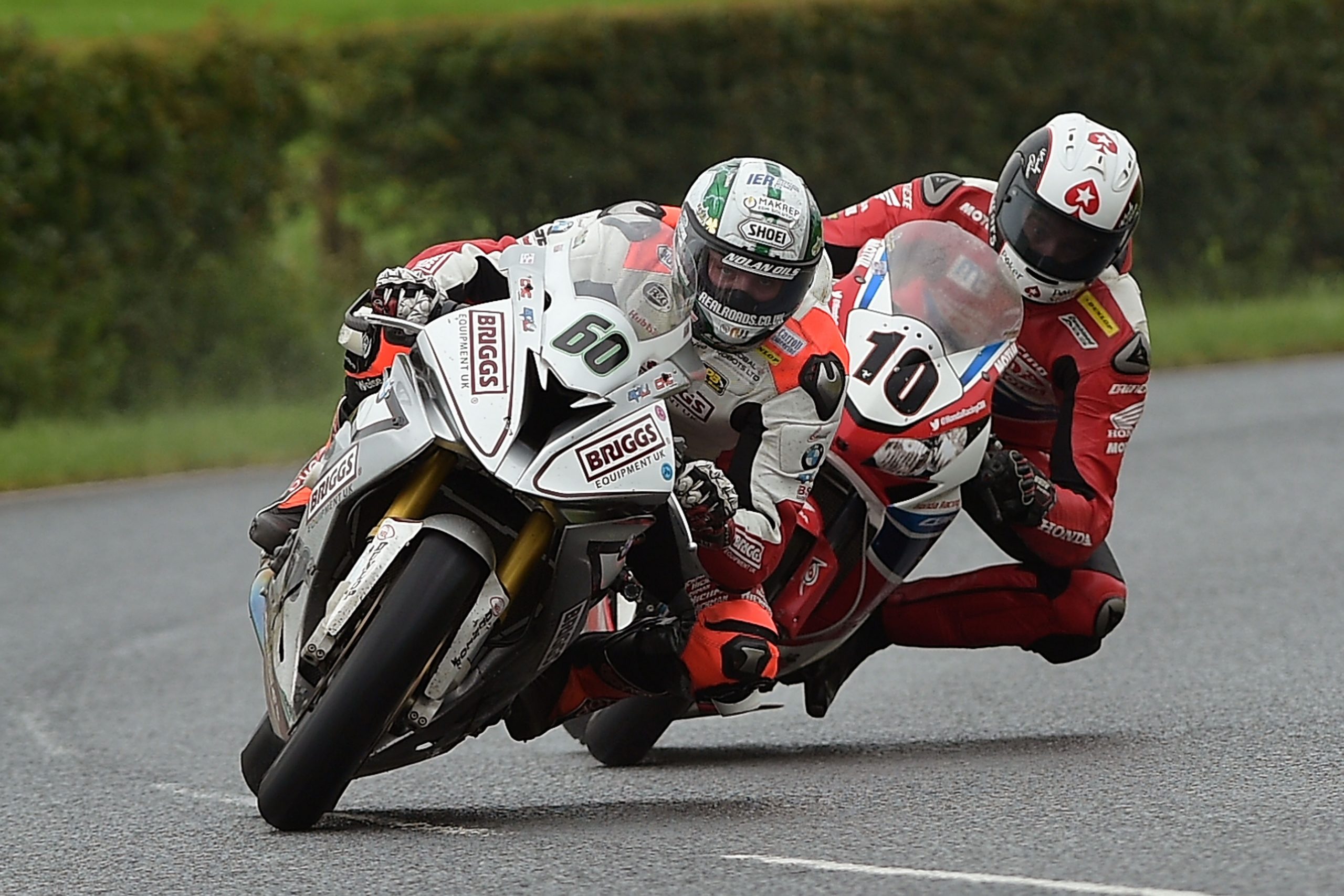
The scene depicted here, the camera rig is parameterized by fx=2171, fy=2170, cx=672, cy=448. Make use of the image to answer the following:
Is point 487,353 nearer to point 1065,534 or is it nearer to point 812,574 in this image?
point 812,574

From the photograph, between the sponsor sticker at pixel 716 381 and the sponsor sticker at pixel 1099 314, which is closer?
the sponsor sticker at pixel 716 381

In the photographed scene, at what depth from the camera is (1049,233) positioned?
21.0ft

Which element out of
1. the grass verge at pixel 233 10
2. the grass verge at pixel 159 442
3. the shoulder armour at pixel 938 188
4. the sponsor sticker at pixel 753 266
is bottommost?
the grass verge at pixel 233 10

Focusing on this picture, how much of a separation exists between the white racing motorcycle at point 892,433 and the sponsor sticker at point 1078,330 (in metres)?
0.37

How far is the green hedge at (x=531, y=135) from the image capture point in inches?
611

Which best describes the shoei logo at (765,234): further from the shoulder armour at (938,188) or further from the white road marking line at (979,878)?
the shoulder armour at (938,188)

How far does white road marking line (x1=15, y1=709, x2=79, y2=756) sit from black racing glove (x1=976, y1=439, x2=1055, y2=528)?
3146 millimetres

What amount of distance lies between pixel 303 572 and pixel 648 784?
157cm

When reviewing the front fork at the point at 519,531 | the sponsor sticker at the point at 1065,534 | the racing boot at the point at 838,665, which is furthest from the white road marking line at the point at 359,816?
the sponsor sticker at the point at 1065,534

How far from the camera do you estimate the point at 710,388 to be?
545 centimetres

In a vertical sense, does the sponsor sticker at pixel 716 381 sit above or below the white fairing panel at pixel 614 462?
below

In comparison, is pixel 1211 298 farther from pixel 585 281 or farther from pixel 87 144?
pixel 585 281

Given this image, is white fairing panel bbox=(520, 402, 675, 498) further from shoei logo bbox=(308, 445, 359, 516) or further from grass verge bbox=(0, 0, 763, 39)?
grass verge bbox=(0, 0, 763, 39)

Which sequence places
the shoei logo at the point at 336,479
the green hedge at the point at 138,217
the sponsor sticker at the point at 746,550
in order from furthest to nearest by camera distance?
the green hedge at the point at 138,217 < the sponsor sticker at the point at 746,550 < the shoei logo at the point at 336,479
